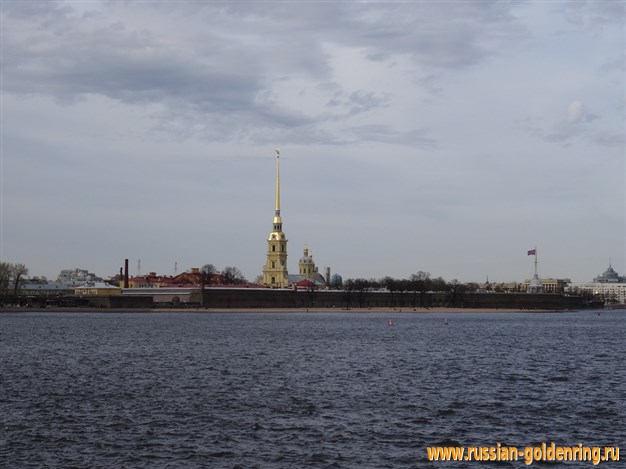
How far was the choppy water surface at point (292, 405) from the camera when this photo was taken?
76.5ft

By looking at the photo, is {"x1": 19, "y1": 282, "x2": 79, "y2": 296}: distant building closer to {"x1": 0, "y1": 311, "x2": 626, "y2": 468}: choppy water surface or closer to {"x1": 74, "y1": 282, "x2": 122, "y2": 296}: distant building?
{"x1": 74, "y1": 282, "x2": 122, "y2": 296}: distant building

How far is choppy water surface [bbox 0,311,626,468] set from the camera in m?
23.3

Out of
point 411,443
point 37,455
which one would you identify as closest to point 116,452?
point 37,455

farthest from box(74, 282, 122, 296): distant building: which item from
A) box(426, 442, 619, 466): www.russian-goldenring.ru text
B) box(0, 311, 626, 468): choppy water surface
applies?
box(426, 442, 619, 466): www.russian-goldenring.ru text

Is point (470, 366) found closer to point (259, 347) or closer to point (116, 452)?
point (259, 347)

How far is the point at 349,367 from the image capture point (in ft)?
144

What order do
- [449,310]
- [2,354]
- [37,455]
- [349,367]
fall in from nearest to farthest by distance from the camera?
1. [37,455]
2. [349,367]
3. [2,354]
4. [449,310]

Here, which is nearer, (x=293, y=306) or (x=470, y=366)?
(x=470, y=366)

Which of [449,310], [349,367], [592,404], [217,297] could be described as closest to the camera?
[592,404]

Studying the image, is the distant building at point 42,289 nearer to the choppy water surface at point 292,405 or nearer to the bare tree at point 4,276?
the bare tree at point 4,276

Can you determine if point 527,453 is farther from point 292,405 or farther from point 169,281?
point 169,281

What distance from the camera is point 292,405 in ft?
100.0

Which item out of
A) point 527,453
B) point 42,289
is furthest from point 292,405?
point 42,289

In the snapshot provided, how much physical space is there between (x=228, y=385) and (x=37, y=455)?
13806 mm
